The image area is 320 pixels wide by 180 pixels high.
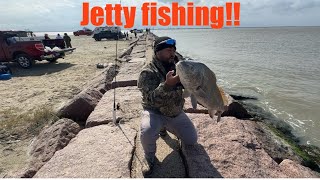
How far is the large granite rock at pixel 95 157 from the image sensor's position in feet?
10.9

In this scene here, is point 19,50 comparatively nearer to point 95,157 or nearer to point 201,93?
point 95,157

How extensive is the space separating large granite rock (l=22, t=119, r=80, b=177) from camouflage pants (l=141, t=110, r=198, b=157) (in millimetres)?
1532

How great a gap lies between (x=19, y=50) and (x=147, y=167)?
41.6ft

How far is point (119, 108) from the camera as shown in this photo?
5.55m

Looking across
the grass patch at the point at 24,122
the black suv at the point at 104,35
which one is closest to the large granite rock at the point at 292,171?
the grass patch at the point at 24,122

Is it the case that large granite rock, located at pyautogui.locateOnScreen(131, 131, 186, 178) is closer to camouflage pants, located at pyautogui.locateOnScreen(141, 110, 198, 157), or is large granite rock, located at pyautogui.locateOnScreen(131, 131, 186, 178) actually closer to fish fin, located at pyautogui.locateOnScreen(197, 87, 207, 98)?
camouflage pants, located at pyautogui.locateOnScreen(141, 110, 198, 157)

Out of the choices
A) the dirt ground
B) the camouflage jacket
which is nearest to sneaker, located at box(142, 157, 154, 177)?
the camouflage jacket

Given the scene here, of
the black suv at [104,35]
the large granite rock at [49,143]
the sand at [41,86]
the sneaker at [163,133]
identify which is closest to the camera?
the large granite rock at [49,143]

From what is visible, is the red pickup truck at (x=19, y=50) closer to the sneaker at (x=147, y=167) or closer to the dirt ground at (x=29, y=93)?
the dirt ground at (x=29, y=93)

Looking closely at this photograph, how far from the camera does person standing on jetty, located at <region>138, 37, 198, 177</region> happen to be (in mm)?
3533

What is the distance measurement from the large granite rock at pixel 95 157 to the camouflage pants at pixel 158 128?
336 millimetres

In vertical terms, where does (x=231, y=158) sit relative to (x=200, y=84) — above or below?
below

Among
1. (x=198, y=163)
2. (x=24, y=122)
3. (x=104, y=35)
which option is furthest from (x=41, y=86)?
(x=104, y=35)

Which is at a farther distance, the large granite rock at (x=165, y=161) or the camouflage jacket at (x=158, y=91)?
the camouflage jacket at (x=158, y=91)
